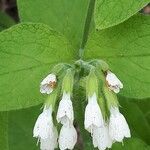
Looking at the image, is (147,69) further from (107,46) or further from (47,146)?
(47,146)

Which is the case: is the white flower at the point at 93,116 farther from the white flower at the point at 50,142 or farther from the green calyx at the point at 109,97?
the white flower at the point at 50,142

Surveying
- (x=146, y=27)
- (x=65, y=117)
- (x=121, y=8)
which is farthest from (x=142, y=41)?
(x=65, y=117)

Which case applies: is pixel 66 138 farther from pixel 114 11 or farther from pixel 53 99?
pixel 114 11

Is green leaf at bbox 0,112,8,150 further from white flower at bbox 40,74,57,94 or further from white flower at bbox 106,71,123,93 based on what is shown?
white flower at bbox 106,71,123,93

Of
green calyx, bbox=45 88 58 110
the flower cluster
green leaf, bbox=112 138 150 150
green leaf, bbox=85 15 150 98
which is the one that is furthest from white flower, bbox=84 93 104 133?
green leaf, bbox=112 138 150 150

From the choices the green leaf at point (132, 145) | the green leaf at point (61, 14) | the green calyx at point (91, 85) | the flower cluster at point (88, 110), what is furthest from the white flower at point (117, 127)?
the green leaf at point (61, 14)
